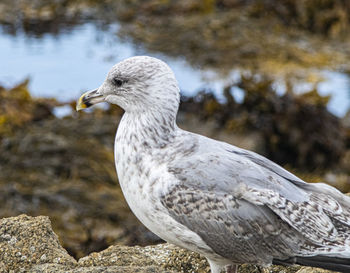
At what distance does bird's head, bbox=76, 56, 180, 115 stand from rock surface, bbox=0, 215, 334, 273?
0.65 metres

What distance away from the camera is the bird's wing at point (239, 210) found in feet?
9.86

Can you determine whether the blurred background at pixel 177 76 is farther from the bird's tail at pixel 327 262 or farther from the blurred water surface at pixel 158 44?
the bird's tail at pixel 327 262

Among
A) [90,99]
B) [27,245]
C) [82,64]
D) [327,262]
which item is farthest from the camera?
[82,64]

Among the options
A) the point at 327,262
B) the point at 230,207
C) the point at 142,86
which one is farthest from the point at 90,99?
the point at 327,262

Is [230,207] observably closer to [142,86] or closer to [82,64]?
[142,86]

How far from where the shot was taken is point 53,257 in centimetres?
321

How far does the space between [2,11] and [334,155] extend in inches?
168

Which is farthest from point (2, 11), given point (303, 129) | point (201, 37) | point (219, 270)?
point (219, 270)

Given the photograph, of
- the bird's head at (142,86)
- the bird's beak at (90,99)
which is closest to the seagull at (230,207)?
the bird's head at (142,86)

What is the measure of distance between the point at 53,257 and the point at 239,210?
0.85 meters

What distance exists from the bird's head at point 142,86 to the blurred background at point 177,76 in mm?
1415

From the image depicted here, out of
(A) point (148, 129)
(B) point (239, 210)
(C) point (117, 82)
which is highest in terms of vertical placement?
→ (C) point (117, 82)

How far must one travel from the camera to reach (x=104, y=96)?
3.35m

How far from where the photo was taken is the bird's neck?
3.23m
